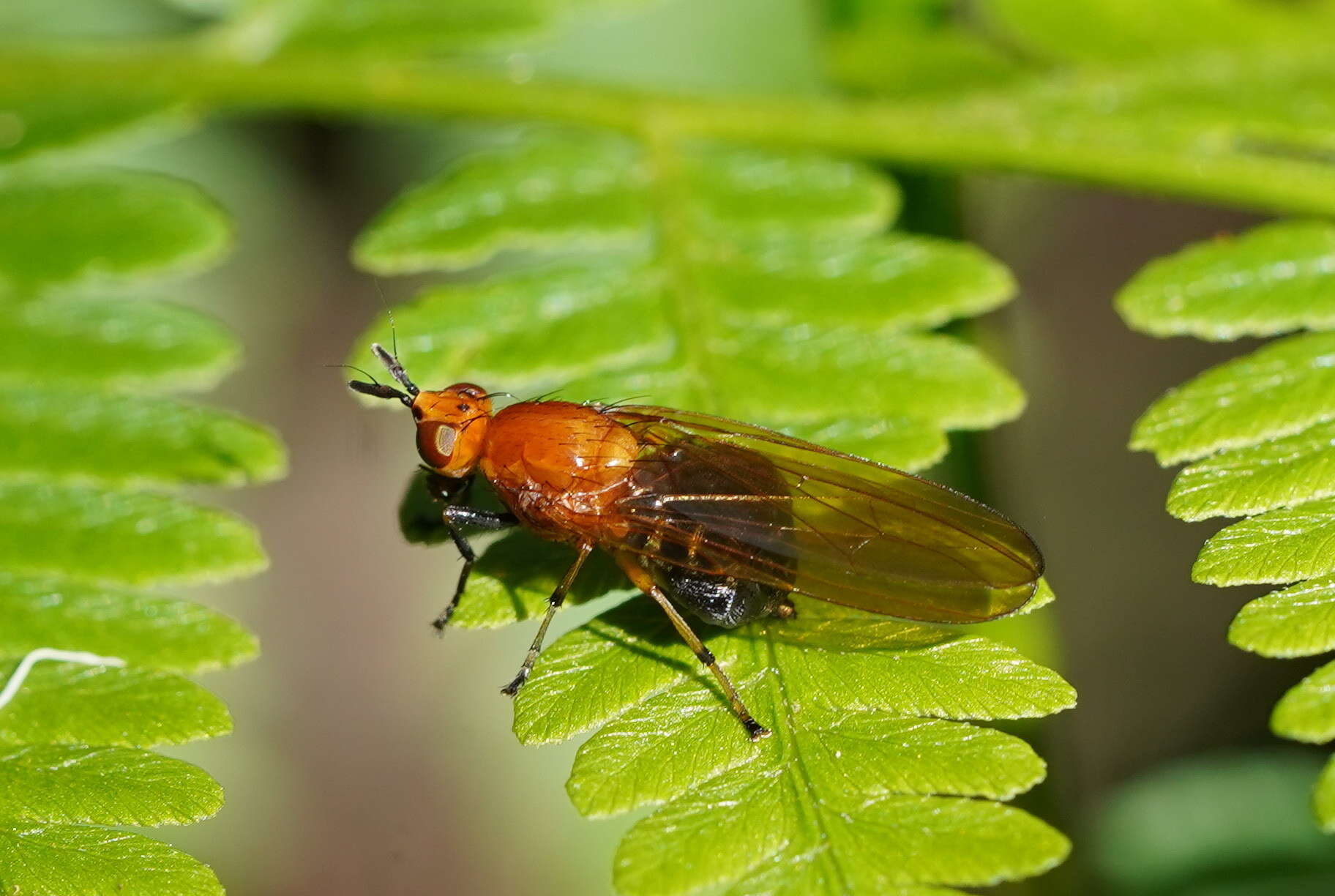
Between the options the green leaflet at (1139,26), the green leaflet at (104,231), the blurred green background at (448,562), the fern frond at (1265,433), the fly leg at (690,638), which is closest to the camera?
the fern frond at (1265,433)

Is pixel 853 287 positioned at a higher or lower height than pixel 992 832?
higher

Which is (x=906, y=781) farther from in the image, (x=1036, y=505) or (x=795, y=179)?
(x=1036, y=505)

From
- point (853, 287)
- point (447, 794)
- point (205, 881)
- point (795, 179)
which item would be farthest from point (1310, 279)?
point (447, 794)

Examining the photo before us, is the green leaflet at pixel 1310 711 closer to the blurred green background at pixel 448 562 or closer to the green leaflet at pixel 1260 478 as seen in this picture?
the green leaflet at pixel 1260 478

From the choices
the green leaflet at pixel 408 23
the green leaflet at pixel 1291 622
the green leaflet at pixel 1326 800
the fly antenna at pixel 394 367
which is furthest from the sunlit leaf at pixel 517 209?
the green leaflet at pixel 1326 800

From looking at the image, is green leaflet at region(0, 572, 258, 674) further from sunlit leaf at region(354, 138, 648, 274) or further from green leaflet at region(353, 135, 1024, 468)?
sunlit leaf at region(354, 138, 648, 274)

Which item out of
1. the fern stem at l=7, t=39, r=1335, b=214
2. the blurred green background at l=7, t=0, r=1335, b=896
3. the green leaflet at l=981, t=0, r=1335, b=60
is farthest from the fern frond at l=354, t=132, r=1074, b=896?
the blurred green background at l=7, t=0, r=1335, b=896
